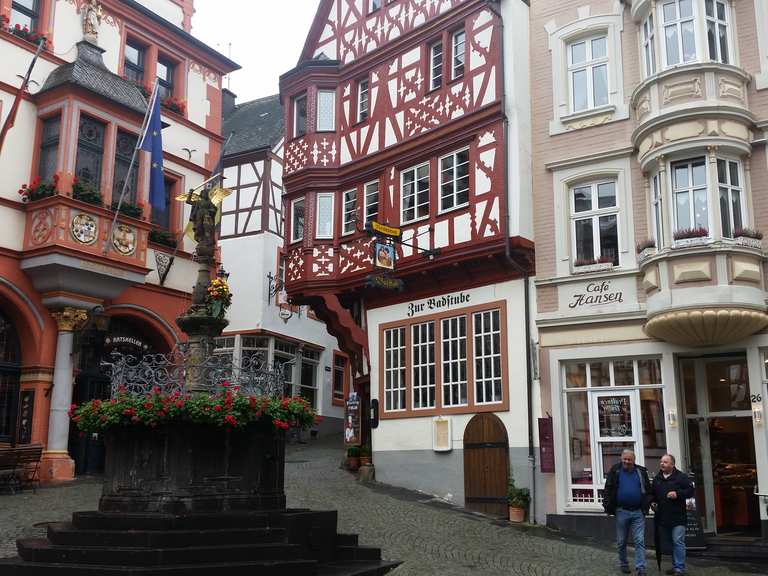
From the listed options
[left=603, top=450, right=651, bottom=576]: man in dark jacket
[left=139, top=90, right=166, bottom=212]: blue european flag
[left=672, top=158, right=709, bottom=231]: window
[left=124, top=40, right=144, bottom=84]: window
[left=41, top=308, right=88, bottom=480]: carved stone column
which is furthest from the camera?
[left=124, top=40, right=144, bottom=84]: window

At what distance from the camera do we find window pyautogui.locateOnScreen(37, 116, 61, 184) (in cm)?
2084

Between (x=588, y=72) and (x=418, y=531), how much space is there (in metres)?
9.69

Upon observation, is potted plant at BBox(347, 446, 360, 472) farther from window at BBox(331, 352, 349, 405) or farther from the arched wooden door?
window at BBox(331, 352, 349, 405)

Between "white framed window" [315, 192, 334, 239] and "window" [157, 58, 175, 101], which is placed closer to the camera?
"white framed window" [315, 192, 334, 239]

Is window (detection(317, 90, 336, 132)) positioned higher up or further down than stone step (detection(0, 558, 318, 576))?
A: higher up

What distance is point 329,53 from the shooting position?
78.0ft

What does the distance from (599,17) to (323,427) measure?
66.0ft

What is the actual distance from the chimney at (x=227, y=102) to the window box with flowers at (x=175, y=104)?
533 inches

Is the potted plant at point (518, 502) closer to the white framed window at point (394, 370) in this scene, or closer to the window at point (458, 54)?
the white framed window at point (394, 370)

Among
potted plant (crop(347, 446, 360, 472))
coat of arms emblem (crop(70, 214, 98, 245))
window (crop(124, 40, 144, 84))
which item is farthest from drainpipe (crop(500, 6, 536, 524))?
window (crop(124, 40, 144, 84))

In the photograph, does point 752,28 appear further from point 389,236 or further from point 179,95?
point 179,95

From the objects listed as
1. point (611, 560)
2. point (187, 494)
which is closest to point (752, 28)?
point (611, 560)

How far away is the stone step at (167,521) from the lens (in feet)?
32.3

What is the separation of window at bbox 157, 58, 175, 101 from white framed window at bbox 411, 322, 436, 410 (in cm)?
1064
